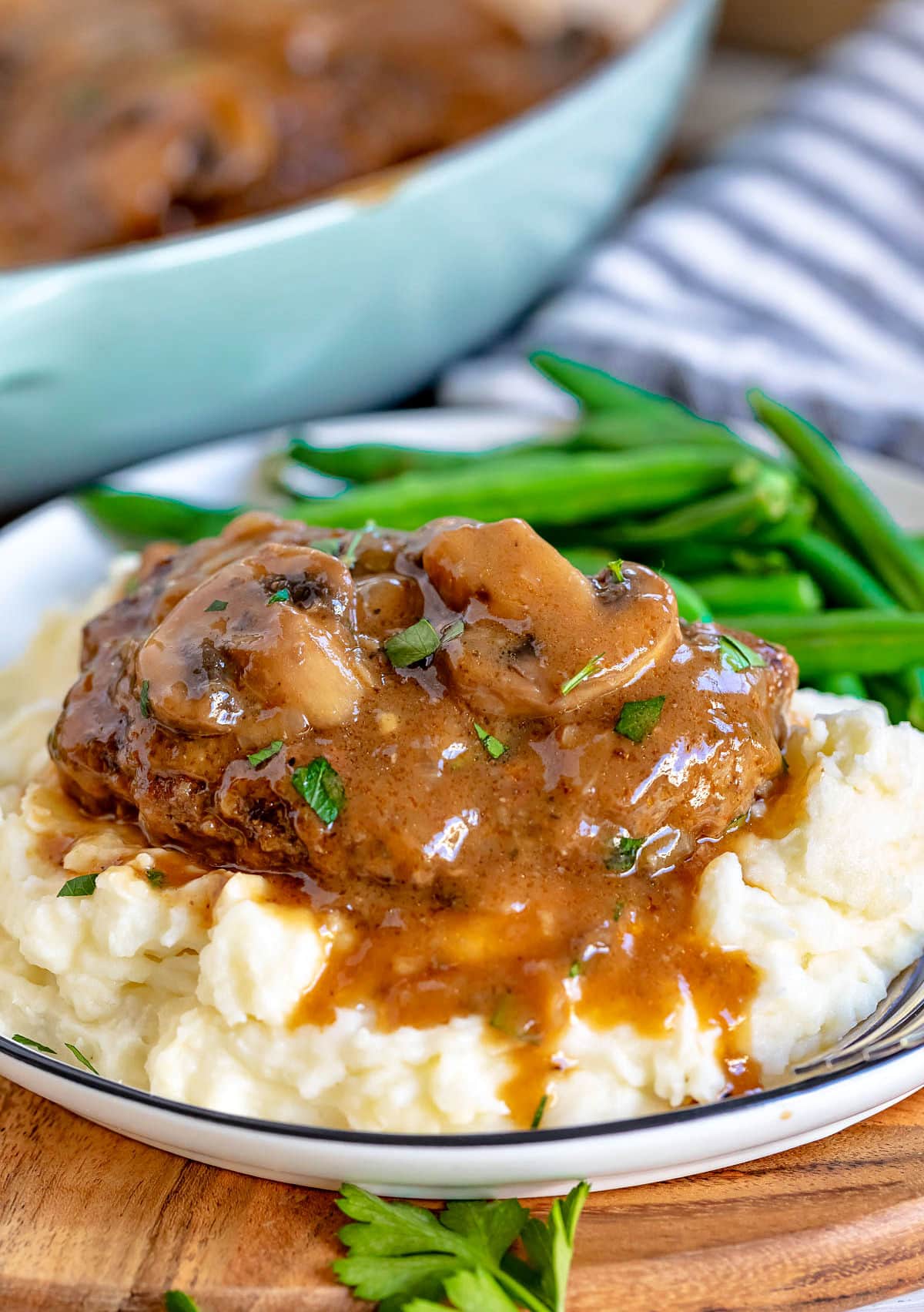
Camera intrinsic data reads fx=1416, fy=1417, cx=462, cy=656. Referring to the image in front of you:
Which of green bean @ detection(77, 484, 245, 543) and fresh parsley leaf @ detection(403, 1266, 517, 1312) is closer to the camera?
fresh parsley leaf @ detection(403, 1266, 517, 1312)

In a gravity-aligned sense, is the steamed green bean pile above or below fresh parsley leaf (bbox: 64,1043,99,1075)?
above

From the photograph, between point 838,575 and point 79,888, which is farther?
point 838,575

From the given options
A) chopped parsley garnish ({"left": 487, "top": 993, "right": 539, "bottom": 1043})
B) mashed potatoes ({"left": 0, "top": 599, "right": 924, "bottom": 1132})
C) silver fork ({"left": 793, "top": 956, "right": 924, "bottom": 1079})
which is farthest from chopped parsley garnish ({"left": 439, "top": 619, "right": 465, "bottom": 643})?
silver fork ({"left": 793, "top": 956, "right": 924, "bottom": 1079})

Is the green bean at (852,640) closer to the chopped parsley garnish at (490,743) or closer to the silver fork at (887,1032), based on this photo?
the silver fork at (887,1032)

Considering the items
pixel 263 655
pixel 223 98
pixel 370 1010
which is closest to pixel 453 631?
pixel 263 655

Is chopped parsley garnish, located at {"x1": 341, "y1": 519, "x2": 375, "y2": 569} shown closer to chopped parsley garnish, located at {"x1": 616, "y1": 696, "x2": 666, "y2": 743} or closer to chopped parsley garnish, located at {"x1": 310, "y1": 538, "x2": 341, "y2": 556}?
chopped parsley garnish, located at {"x1": 310, "y1": 538, "x2": 341, "y2": 556}

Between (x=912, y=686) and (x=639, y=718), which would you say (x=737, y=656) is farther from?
(x=912, y=686)
